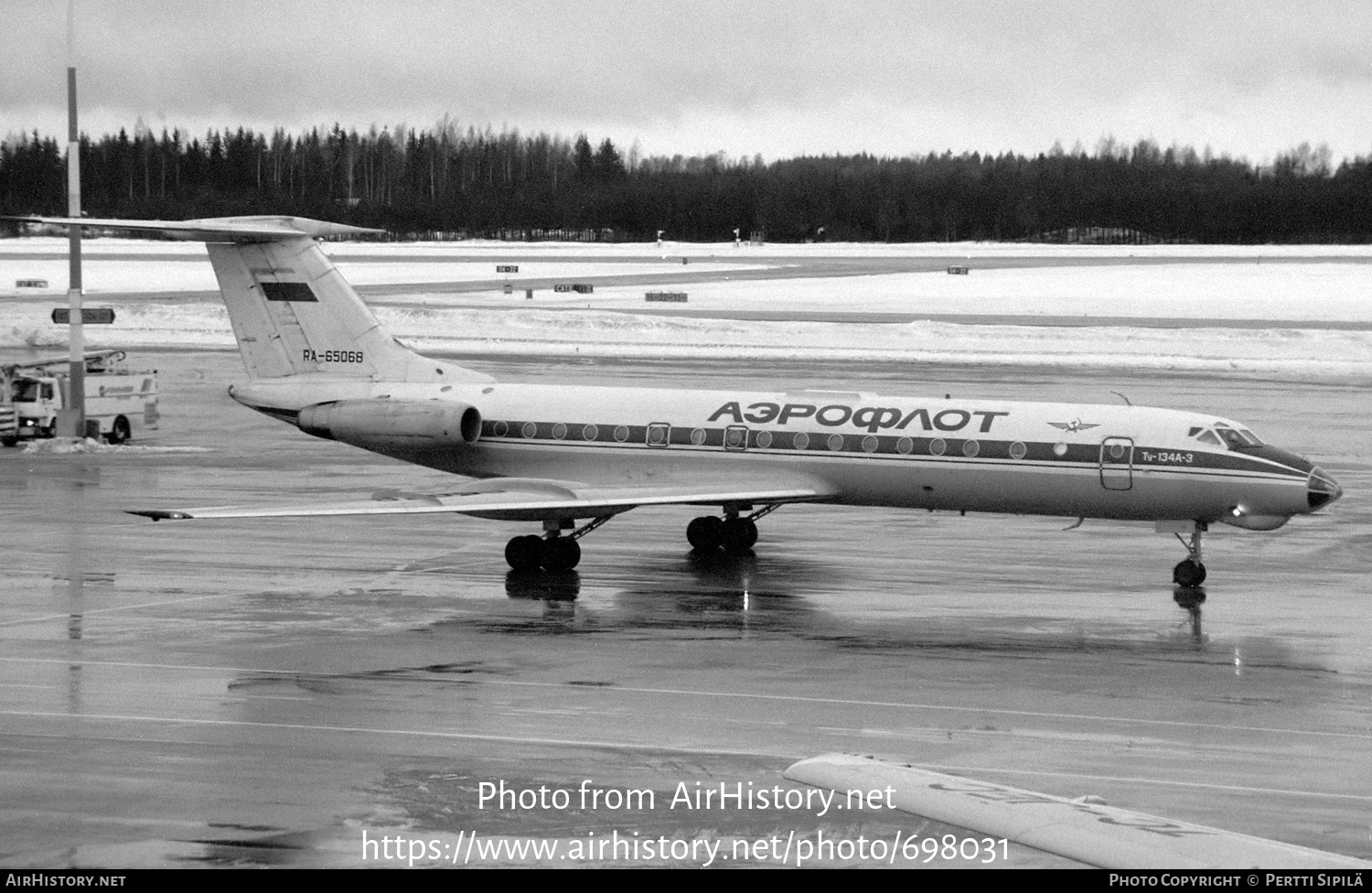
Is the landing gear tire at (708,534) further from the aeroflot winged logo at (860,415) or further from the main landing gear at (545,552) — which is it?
the main landing gear at (545,552)

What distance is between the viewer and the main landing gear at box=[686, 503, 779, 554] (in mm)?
26594

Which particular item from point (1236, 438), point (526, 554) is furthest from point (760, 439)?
point (1236, 438)

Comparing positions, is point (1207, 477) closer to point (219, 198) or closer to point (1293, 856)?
point (1293, 856)

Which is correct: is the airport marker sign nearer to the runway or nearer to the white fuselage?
the runway

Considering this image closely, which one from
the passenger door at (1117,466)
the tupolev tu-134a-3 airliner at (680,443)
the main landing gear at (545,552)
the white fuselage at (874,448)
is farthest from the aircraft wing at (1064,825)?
the main landing gear at (545,552)

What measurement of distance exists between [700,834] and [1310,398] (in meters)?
39.2

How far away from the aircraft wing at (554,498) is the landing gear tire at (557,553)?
47cm

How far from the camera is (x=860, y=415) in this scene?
1001 inches

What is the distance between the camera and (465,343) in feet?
218

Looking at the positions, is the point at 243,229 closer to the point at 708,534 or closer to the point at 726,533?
the point at 708,534

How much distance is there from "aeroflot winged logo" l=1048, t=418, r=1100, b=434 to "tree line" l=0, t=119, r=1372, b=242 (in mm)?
103717

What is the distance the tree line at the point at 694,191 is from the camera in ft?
431

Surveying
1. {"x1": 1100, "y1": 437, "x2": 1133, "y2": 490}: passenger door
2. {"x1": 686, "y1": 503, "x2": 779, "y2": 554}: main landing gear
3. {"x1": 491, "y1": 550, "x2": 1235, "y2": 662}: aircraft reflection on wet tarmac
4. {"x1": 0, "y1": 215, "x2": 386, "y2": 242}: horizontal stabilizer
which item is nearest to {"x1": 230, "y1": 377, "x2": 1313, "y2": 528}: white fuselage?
{"x1": 1100, "y1": 437, "x2": 1133, "y2": 490}: passenger door
